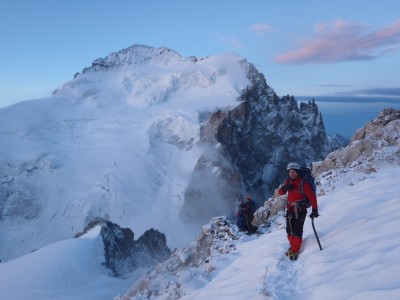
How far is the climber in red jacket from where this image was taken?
9375 mm

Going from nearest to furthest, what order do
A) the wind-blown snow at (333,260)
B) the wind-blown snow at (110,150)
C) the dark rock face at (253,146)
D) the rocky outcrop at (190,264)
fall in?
the wind-blown snow at (333,260), the rocky outcrop at (190,264), the wind-blown snow at (110,150), the dark rock face at (253,146)

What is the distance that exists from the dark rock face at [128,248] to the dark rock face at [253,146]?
47.0m

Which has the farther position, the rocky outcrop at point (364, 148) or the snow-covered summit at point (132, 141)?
the snow-covered summit at point (132, 141)

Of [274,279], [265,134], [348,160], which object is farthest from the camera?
[265,134]

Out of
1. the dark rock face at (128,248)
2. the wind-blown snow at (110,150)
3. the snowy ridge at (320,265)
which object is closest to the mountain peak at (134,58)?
the wind-blown snow at (110,150)

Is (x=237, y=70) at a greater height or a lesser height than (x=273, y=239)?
greater

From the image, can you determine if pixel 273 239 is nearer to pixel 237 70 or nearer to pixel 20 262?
pixel 20 262

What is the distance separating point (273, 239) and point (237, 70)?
14398cm

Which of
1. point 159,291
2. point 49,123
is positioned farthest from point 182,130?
point 159,291

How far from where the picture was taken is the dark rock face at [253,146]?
4444 inches

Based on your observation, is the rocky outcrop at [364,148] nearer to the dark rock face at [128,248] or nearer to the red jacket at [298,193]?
the red jacket at [298,193]

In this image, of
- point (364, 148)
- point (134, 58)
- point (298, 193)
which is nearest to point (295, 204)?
point (298, 193)

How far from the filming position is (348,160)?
2395 centimetres

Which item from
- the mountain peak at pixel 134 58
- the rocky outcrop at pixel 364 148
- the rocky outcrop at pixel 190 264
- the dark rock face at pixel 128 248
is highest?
the mountain peak at pixel 134 58
